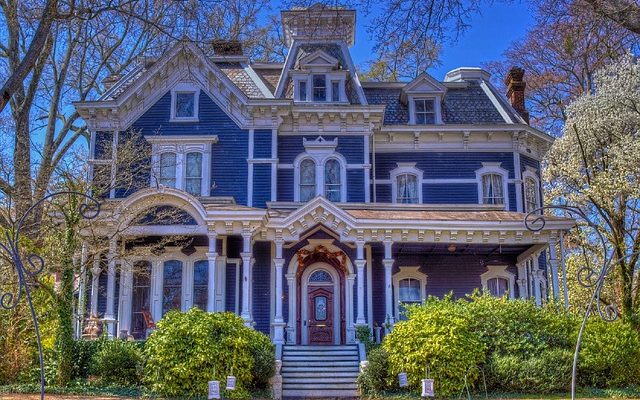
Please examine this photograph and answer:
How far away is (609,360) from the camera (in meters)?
14.7

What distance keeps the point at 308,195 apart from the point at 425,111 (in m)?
5.03

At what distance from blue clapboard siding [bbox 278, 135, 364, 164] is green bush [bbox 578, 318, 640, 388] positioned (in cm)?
877

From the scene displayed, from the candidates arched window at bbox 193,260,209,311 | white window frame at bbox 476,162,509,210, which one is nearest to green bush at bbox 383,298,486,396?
arched window at bbox 193,260,209,311

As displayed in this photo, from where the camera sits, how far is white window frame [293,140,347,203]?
21.0 m

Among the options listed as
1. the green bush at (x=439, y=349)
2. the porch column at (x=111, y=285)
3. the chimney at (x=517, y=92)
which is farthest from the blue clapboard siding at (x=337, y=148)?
the green bush at (x=439, y=349)

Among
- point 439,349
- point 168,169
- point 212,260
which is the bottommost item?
point 439,349

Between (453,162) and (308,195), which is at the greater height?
(453,162)

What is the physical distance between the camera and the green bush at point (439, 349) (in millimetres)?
14016

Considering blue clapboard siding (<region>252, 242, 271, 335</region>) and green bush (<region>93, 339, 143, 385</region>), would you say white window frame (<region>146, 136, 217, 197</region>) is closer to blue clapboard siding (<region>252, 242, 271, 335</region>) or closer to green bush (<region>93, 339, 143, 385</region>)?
blue clapboard siding (<region>252, 242, 271, 335</region>)

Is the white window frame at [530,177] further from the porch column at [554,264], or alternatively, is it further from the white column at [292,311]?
the white column at [292,311]

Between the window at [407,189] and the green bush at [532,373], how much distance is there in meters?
8.21

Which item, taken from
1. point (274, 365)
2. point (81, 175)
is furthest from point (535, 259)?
point (81, 175)

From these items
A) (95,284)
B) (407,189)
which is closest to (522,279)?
(407,189)

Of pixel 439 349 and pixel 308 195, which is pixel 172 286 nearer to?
pixel 308 195
